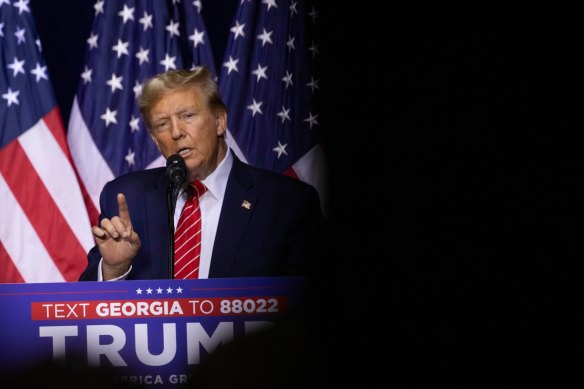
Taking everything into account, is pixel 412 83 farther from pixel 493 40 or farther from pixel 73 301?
pixel 73 301

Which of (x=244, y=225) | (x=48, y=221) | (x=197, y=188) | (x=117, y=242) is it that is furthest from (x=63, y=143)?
(x=117, y=242)

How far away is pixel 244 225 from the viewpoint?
2.10 meters

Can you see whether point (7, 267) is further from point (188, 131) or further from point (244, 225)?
point (244, 225)

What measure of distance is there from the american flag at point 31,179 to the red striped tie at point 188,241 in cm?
82

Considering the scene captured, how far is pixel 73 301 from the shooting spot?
1230 mm

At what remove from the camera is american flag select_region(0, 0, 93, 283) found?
107 inches

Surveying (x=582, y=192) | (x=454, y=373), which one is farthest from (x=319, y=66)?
(x=454, y=373)

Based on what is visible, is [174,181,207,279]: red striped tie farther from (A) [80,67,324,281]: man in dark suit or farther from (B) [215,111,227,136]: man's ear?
(B) [215,111,227,136]: man's ear

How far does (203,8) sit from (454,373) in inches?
82.8

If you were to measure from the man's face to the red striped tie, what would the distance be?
0.16 metres

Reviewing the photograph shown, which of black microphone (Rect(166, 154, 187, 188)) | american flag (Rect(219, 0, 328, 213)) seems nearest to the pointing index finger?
black microphone (Rect(166, 154, 187, 188))

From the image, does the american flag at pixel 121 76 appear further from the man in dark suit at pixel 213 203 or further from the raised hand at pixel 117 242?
the raised hand at pixel 117 242

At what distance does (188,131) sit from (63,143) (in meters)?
0.81

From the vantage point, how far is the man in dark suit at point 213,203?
2020 mm
